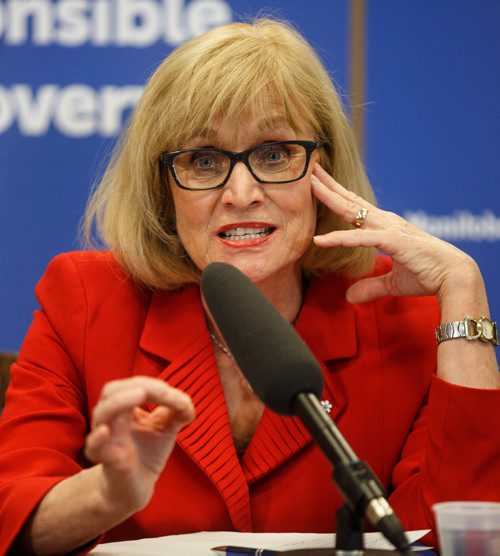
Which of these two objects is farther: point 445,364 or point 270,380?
point 445,364

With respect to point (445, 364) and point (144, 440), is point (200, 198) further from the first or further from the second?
point (144, 440)

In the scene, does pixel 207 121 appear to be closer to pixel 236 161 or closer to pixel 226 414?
pixel 236 161

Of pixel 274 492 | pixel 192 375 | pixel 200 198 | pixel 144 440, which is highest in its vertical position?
pixel 200 198

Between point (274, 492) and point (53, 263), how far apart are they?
61cm

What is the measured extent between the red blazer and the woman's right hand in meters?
0.35

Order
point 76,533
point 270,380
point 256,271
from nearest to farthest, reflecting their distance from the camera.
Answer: point 270,380
point 76,533
point 256,271

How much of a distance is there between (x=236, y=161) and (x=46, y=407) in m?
0.53

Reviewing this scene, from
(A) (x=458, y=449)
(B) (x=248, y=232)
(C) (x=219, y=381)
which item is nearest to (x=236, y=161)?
(B) (x=248, y=232)

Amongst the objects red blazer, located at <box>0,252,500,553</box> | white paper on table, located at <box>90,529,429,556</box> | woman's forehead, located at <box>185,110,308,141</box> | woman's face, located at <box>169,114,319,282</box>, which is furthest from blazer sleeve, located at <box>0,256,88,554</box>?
woman's forehead, located at <box>185,110,308,141</box>

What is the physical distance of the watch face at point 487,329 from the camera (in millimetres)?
1542

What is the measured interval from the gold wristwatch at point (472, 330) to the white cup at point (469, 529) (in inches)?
24.1

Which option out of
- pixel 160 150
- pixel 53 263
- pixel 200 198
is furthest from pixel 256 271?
pixel 53 263

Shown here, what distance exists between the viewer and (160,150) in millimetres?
1729

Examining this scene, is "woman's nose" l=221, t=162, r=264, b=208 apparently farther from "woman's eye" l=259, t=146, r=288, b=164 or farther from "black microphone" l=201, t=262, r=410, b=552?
"black microphone" l=201, t=262, r=410, b=552
